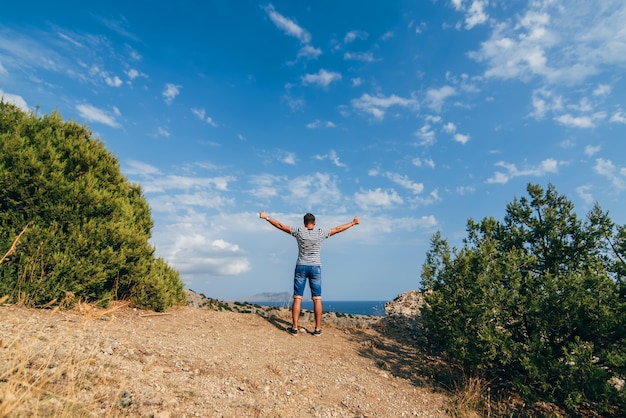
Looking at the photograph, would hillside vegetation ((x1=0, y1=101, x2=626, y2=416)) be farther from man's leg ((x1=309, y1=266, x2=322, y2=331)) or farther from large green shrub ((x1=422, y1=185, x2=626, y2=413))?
man's leg ((x1=309, y1=266, x2=322, y2=331))

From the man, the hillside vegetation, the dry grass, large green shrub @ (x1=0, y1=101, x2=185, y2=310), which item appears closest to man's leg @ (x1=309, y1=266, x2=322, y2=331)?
the man

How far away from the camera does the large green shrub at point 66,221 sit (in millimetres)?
7434

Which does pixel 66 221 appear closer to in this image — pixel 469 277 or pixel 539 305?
pixel 469 277

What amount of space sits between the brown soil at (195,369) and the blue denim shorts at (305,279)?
1.14 metres

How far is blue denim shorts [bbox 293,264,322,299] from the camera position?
859 centimetres

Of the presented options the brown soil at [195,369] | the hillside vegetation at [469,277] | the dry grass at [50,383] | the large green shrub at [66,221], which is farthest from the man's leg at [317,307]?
the dry grass at [50,383]

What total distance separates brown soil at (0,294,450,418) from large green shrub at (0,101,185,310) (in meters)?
0.61

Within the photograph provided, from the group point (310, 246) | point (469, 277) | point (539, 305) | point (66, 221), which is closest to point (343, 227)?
point (310, 246)

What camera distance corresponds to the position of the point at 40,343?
5.00 meters

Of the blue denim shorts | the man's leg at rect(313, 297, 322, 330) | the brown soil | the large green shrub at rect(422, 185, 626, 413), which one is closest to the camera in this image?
the brown soil

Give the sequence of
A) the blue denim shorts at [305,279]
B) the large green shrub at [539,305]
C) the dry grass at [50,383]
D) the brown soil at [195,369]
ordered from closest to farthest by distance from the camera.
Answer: the dry grass at [50,383] → the brown soil at [195,369] → the large green shrub at [539,305] → the blue denim shorts at [305,279]

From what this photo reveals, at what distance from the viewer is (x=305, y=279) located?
8.68m

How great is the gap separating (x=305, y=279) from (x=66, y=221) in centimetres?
543

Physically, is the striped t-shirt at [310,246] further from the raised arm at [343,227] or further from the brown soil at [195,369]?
the brown soil at [195,369]
